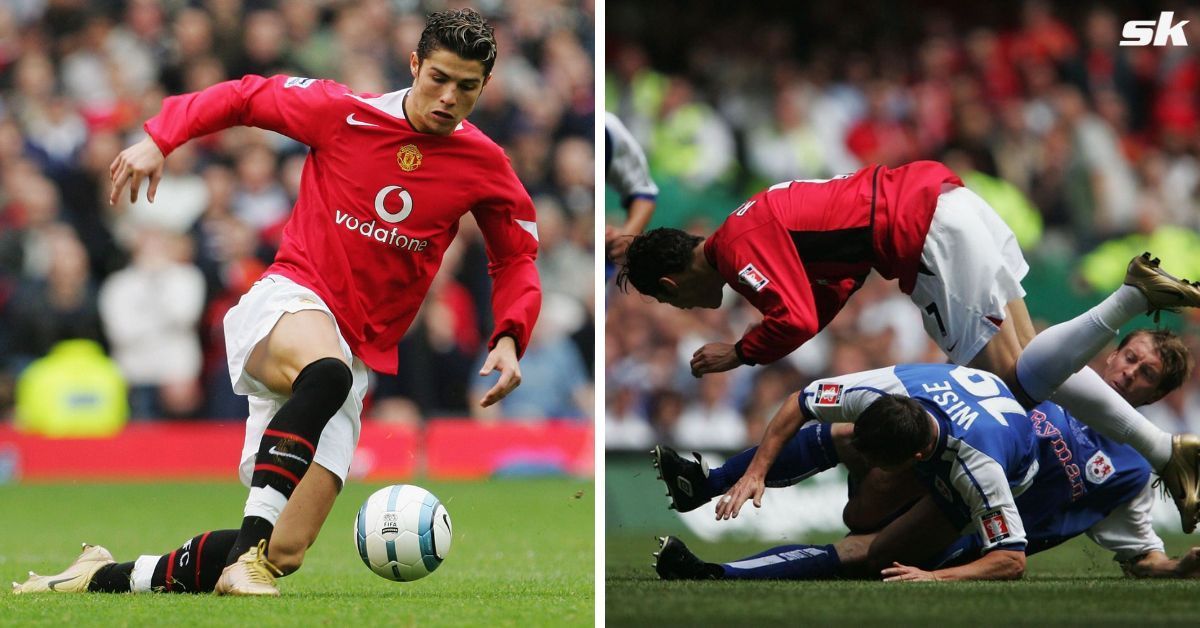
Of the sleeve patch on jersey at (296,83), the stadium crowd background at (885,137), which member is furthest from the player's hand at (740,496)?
the stadium crowd background at (885,137)

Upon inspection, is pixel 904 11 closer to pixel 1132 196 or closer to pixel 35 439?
pixel 1132 196

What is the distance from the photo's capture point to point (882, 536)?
5387 mm

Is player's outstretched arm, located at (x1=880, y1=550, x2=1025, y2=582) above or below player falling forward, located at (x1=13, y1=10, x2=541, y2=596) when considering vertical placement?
below

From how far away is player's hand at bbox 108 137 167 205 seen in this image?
14.5 ft

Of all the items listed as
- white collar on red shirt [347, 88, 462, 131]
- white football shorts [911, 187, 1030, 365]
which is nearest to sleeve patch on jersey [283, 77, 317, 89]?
white collar on red shirt [347, 88, 462, 131]

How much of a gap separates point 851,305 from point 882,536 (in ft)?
19.5

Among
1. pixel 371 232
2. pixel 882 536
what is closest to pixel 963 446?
pixel 882 536

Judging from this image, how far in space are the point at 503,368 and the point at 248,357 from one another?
82 cm

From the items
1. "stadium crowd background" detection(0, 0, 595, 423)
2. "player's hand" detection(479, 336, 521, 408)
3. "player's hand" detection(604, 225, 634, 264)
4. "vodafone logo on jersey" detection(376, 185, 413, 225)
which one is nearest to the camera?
"player's hand" detection(479, 336, 521, 408)

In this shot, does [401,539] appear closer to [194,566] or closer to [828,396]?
[194,566]

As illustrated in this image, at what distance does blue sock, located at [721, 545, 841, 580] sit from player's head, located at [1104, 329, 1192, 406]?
4.75 feet

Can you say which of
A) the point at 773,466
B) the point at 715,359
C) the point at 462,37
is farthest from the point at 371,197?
the point at 773,466

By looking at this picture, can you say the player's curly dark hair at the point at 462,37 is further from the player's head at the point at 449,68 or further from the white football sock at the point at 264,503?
the white football sock at the point at 264,503

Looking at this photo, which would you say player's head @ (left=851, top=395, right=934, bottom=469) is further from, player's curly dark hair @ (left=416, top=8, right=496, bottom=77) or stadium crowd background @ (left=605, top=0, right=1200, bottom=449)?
stadium crowd background @ (left=605, top=0, right=1200, bottom=449)
